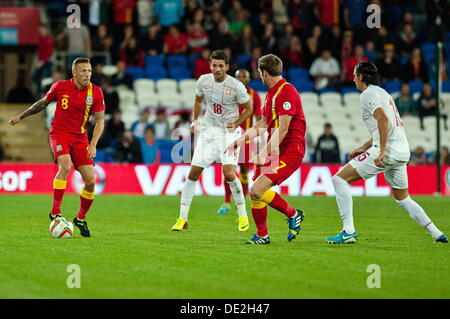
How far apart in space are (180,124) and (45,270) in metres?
15.2

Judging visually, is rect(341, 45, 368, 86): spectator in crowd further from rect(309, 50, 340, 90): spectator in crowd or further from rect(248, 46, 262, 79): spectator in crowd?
rect(248, 46, 262, 79): spectator in crowd

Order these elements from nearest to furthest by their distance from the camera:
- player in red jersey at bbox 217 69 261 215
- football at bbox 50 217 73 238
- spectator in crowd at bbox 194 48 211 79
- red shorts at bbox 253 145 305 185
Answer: red shorts at bbox 253 145 305 185, football at bbox 50 217 73 238, player in red jersey at bbox 217 69 261 215, spectator in crowd at bbox 194 48 211 79

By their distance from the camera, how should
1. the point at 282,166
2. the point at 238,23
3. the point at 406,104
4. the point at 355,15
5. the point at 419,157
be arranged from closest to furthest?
the point at 282,166 → the point at 419,157 → the point at 406,104 → the point at 238,23 → the point at 355,15

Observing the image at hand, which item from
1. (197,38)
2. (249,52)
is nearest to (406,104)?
(249,52)

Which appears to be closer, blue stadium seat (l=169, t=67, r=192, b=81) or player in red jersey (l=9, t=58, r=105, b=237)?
player in red jersey (l=9, t=58, r=105, b=237)

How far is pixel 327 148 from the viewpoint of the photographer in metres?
24.1

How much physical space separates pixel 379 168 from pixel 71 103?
165 inches

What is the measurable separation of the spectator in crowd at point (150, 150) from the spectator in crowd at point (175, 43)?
4.12 meters

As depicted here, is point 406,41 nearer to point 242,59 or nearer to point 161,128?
point 242,59

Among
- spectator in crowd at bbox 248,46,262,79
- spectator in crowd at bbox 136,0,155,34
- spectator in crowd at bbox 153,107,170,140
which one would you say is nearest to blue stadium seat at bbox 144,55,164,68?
spectator in crowd at bbox 136,0,155,34

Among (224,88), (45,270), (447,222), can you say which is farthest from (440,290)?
(447,222)

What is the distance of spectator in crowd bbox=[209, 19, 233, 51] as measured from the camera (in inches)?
1040

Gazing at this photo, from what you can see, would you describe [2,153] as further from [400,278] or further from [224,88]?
[400,278]

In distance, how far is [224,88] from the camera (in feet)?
46.3
